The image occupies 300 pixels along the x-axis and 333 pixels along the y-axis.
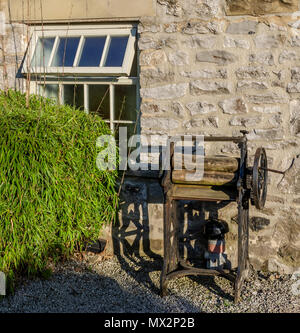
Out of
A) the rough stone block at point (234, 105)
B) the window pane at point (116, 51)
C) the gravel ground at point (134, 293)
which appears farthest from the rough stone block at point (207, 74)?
the gravel ground at point (134, 293)

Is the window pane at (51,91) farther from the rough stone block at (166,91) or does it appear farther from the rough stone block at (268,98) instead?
the rough stone block at (268,98)

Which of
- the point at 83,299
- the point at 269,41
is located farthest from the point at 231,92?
the point at 83,299

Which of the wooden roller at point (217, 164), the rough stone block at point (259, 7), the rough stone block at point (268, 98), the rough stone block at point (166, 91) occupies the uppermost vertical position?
the rough stone block at point (259, 7)

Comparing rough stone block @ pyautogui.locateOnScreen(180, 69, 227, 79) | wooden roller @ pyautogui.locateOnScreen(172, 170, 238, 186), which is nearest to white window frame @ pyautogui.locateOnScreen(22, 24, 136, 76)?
rough stone block @ pyautogui.locateOnScreen(180, 69, 227, 79)

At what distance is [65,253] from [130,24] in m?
2.45

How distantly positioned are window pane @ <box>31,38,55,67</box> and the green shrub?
2.12 feet

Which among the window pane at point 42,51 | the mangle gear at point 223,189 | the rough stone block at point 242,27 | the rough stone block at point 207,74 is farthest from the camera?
the window pane at point 42,51

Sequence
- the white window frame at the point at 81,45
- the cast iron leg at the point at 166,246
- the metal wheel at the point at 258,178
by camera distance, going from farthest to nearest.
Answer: the white window frame at the point at 81,45, the cast iron leg at the point at 166,246, the metal wheel at the point at 258,178

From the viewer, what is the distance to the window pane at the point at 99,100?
470 centimetres

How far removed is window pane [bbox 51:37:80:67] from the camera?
4703 millimetres

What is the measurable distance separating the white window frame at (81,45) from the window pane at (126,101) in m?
0.19

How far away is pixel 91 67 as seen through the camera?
4559 millimetres

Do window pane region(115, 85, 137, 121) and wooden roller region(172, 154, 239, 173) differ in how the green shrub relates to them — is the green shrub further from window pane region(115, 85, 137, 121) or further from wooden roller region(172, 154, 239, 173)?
wooden roller region(172, 154, 239, 173)
